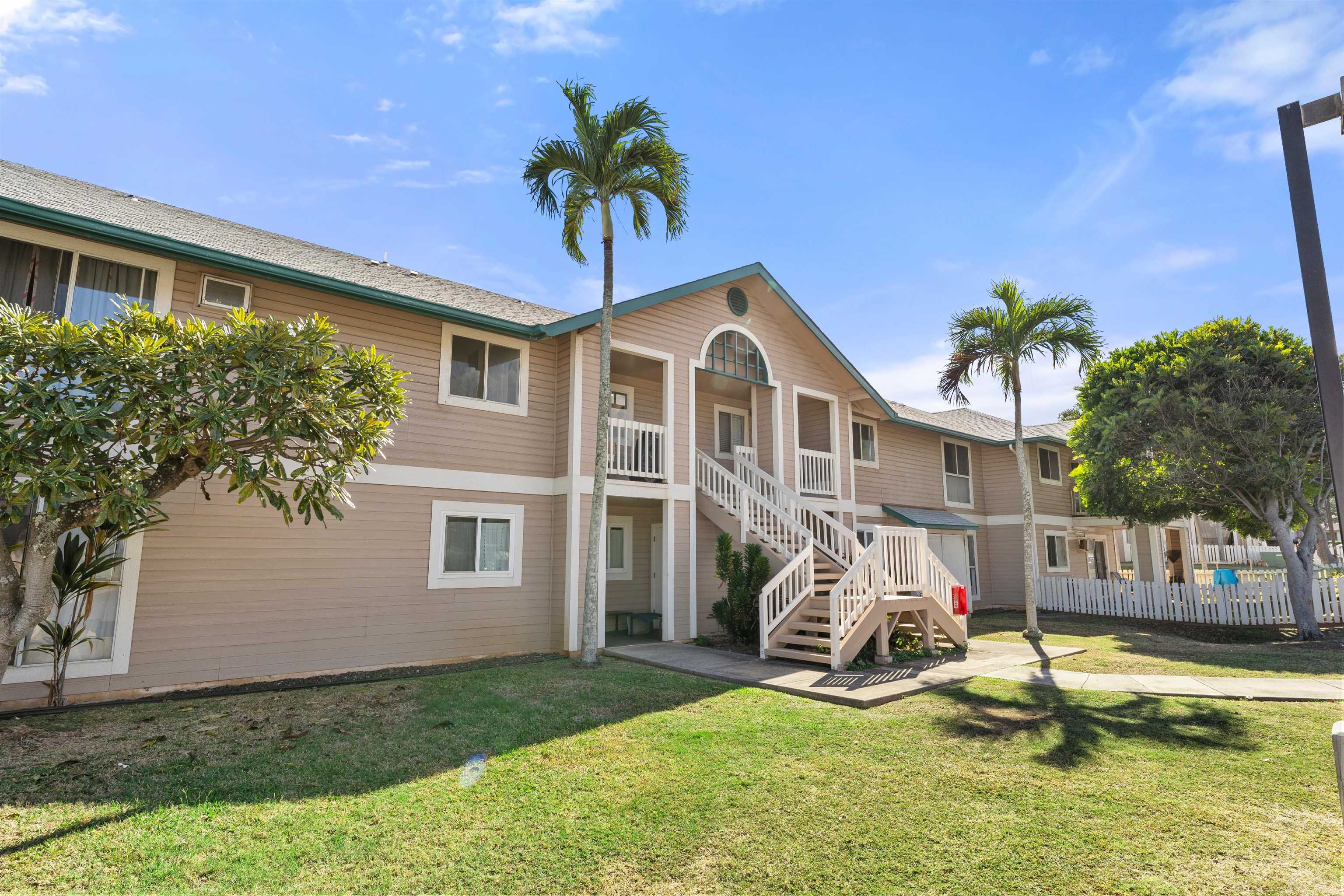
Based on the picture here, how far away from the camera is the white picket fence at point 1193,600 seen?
14.8 metres

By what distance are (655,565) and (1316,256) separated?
12.6 meters

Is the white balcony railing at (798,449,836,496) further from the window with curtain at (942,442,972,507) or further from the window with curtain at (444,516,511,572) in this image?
the window with curtain at (942,442,972,507)

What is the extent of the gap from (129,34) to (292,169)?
2.23 meters

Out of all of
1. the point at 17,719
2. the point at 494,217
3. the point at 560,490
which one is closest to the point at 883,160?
the point at 494,217

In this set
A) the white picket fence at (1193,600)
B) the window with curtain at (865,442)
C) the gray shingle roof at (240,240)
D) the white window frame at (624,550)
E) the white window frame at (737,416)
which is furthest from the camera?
the window with curtain at (865,442)

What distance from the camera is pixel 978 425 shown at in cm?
2391

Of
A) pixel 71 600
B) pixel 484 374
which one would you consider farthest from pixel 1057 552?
pixel 71 600

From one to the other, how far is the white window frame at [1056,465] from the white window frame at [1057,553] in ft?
5.82

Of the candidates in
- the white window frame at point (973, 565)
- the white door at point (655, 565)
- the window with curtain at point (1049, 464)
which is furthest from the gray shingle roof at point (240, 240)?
the window with curtain at point (1049, 464)

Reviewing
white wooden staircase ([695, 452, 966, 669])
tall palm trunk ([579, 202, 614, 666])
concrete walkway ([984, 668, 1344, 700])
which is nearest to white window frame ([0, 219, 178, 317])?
tall palm trunk ([579, 202, 614, 666])

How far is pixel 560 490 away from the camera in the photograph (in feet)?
38.9

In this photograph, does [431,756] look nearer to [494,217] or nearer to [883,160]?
[494,217]

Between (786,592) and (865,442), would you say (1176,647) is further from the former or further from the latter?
(865,442)

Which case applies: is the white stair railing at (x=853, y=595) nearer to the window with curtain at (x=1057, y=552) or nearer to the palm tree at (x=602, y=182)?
the palm tree at (x=602, y=182)
